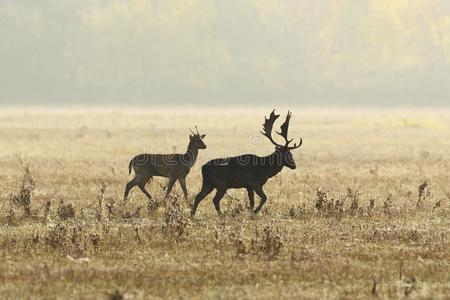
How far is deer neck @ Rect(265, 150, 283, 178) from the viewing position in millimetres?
18188

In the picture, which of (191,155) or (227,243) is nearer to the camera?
(227,243)

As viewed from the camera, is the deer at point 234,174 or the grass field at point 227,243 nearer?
the grass field at point 227,243

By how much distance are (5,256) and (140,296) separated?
3.13 meters

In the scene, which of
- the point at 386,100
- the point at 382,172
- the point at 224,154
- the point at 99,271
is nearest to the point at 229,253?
the point at 99,271

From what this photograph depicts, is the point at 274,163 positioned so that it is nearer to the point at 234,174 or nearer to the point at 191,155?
the point at 234,174

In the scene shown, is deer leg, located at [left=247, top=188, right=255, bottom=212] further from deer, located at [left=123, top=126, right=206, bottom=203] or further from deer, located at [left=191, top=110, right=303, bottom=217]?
deer, located at [left=123, top=126, right=206, bottom=203]

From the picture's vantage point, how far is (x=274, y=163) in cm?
1827

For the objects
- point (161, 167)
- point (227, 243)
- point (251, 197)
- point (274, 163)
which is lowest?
point (227, 243)

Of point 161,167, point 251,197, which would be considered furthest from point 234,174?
point 161,167

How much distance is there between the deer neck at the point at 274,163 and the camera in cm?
1819

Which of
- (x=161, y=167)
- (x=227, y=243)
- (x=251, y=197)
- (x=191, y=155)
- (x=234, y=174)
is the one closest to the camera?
(x=227, y=243)

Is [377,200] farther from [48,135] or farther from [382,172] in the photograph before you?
[48,135]

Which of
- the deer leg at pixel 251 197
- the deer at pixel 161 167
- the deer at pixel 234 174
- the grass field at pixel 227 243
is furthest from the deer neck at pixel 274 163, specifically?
the deer at pixel 161 167

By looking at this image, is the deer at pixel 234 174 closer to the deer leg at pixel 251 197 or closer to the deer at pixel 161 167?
the deer leg at pixel 251 197
